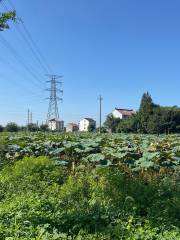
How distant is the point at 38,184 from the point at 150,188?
2501 mm

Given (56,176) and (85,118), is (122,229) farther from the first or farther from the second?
(85,118)

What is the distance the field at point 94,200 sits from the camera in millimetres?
5719

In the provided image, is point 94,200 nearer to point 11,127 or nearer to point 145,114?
point 145,114

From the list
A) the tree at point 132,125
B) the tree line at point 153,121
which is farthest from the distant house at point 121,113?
the tree at point 132,125

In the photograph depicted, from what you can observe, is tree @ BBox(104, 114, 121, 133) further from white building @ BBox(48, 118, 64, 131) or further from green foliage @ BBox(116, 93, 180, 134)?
green foliage @ BBox(116, 93, 180, 134)

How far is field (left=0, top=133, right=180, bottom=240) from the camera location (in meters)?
5.72

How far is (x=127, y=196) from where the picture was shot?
7.53 metres

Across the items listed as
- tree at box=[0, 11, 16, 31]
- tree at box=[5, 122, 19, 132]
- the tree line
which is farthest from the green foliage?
tree at box=[0, 11, 16, 31]

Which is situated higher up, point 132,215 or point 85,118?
point 85,118

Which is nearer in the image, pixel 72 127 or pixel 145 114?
pixel 145 114

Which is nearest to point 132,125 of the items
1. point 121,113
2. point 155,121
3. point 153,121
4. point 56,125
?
point 153,121

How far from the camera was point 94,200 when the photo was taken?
23.5 feet

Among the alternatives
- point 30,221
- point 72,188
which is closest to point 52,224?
point 30,221

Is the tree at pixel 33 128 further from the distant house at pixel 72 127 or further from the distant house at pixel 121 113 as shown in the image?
the distant house at pixel 72 127
